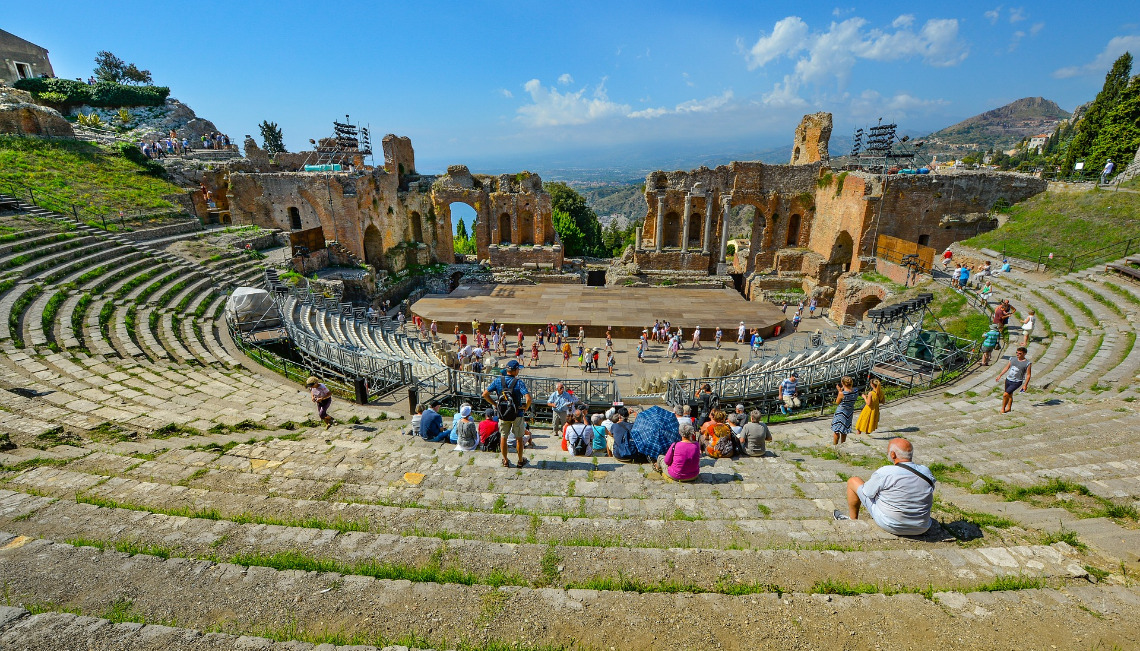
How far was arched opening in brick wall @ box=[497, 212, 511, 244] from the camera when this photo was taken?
32.9 metres

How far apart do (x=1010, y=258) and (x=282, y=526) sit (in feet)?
83.7

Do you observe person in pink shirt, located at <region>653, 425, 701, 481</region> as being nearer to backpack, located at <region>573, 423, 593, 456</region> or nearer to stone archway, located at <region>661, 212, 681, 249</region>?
backpack, located at <region>573, 423, 593, 456</region>

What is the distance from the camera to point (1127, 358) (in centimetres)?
1020

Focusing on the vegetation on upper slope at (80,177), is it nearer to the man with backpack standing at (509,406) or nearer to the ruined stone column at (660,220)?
the man with backpack standing at (509,406)

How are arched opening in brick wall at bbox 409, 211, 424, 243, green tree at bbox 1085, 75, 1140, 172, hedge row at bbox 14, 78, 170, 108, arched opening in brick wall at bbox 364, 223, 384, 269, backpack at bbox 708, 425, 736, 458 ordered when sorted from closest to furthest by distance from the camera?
backpack at bbox 708, 425, 736, 458
green tree at bbox 1085, 75, 1140, 172
arched opening in brick wall at bbox 364, 223, 384, 269
arched opening in brick wall at bbox 409, 211, 424, 243
hedge row at bbox 14, 78, 170, 108

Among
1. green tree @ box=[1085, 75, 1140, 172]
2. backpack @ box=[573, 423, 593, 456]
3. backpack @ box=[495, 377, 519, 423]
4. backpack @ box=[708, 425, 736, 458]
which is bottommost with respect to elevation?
backpack @ box=[573, 423, 593, 456]

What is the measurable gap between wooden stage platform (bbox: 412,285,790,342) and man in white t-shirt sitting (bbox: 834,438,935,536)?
53.6 feet

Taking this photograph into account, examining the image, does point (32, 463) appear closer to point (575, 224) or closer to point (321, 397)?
point (321, 397)

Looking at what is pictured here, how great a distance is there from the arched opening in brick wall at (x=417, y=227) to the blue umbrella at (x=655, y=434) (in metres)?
28.5

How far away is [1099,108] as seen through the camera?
3647 cm

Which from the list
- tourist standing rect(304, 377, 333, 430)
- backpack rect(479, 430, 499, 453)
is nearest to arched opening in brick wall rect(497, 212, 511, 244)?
tourist standing rect(304, 377, 333, 430)

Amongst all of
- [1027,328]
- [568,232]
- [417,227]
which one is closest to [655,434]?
[1027,328]

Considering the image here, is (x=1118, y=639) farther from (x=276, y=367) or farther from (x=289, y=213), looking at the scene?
(x=289, y=213)

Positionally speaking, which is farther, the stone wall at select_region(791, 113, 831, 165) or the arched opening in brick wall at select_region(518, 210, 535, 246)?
the arched opening in brick wall at select_region(518, 210, 535, 246)
